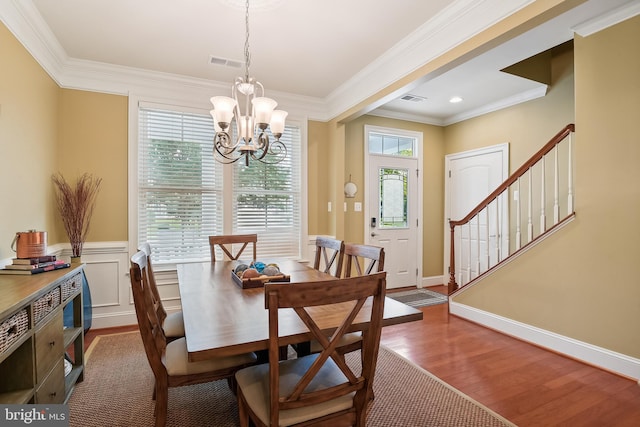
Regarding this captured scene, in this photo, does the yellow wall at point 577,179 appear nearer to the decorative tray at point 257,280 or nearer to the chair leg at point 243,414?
the decorative tray at point 257,280

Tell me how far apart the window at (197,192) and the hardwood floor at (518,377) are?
114 cm

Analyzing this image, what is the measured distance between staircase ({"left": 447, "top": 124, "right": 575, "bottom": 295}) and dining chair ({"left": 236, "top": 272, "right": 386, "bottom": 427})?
7.91ft

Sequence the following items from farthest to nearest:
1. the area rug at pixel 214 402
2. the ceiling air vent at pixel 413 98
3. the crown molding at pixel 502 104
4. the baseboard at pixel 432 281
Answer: the baseboard at pixel 432 281 → the ceiling air vent at pixel 413 98 → the crown molding at pixel 502 104 → the area rug at pixel 214 402

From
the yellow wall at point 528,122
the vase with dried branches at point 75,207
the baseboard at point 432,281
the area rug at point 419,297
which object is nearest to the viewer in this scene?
the vase with dried branches at point 75,207

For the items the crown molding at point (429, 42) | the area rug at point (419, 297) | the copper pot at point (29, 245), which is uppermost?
the crown molding at point (429, 42)

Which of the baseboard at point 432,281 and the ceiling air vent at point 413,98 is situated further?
the baseboard at point 432,281

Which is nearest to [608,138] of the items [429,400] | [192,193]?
[429,400]

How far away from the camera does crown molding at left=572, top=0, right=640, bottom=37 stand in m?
2.30

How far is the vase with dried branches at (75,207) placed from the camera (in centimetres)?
296

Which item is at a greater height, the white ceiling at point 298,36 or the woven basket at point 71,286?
the white ceiling at point 298,36

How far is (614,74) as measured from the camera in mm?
2443

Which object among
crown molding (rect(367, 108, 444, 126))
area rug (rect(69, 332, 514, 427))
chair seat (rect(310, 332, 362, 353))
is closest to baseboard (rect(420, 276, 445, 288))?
crown molding (rect(367, 108, 444, 126))

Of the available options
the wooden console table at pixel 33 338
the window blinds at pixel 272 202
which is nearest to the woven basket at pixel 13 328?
the wooden console table at pixel 33 338

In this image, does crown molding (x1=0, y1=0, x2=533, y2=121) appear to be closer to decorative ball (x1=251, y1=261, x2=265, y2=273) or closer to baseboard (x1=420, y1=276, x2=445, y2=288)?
decorative ball (x1=251, y1=261, x2=265, y2=273)
